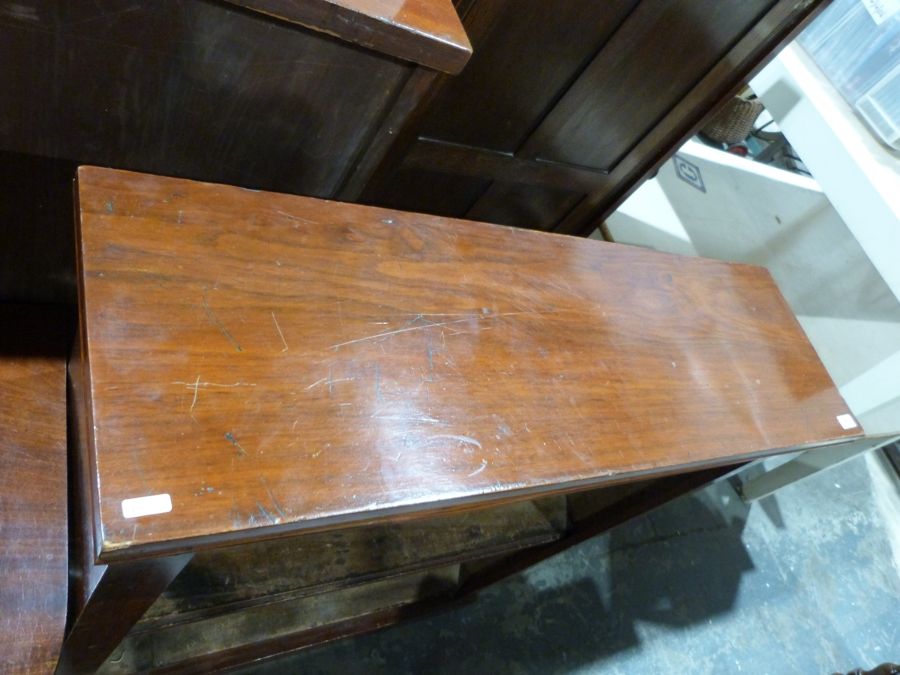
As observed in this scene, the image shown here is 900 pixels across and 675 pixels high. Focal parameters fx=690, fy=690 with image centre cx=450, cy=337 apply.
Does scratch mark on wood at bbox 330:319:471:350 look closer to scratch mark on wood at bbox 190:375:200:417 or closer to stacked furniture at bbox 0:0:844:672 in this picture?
stacked furniture at bbox 0:0:844:672

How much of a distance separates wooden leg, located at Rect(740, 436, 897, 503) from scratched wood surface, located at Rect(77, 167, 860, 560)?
0.79 meters

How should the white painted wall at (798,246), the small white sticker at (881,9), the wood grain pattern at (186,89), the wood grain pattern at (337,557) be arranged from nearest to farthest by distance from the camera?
the wood grain pattern at (186,89) → the wood grain pattern at (337,557) → the small white sticker at (881,9) → the white painted wall at (798,246)

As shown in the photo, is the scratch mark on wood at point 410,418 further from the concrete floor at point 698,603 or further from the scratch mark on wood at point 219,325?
the concrete floor at point 698,603

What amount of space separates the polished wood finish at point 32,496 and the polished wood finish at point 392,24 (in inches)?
19.9

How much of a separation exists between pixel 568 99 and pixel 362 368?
32.2 inches

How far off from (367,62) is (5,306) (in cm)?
57

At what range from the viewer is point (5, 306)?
901mm

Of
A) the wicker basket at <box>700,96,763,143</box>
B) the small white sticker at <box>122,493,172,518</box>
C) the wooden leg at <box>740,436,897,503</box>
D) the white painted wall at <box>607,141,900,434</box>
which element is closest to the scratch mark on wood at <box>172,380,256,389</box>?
the small white sticker at <box>122,493,172,518</box>

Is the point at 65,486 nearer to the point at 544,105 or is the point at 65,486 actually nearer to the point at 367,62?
the point at 367,62

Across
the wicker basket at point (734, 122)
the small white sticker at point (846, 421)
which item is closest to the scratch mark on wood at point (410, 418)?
the small white sticker at point (846, 421)

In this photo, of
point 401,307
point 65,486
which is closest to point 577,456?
point 401,307

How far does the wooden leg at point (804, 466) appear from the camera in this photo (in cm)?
174

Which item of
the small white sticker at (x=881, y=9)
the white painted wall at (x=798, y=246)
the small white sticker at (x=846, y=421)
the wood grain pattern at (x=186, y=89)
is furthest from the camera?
the white painted wall at (x=798, y=246)

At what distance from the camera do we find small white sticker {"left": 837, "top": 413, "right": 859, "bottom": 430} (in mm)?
1103
